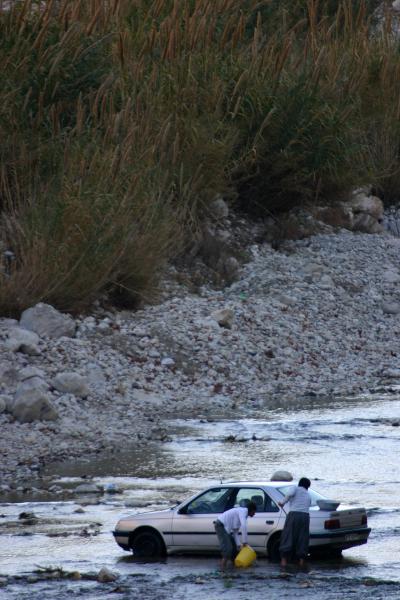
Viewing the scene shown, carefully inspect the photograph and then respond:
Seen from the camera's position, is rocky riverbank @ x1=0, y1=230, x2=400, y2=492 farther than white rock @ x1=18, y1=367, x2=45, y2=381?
No

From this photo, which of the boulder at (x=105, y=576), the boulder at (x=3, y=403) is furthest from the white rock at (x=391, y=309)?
the boulder at (x=105, y=576)

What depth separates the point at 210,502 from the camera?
12047 mm

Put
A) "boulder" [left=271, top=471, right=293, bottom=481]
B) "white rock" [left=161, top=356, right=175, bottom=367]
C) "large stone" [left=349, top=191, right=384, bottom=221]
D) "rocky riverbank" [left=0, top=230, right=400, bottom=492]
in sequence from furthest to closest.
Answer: "large stone" [left=349, top=191, right=384, bottom=221], "white rock" [left=161, top=356, right=175, bottom=367], "rocky riverbank" [left=0, top=230, right=400, bottom=492], "boulder" [left=271, top=471, right=293, bottom=481]

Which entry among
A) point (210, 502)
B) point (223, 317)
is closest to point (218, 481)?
point (210, 502)

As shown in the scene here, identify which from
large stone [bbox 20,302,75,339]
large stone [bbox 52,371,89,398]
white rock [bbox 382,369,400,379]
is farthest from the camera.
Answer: white rock [bbox 382,369,400,379]

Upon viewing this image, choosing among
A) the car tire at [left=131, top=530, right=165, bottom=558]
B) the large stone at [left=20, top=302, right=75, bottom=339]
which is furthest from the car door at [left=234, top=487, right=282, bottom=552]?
the large stone at [left=20, top=302, right=75, bottom=339]

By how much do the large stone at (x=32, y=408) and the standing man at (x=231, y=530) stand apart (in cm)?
536

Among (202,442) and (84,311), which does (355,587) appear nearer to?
(202,442)

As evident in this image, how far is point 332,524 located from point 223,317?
1031 centimetres

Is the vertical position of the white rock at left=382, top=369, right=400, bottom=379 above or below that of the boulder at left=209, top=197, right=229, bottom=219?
below

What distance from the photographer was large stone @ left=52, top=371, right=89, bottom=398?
A: 17.6 meters

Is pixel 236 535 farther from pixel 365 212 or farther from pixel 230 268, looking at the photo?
pixel 365 212

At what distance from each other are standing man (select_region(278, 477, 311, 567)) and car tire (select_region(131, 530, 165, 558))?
1.29 m

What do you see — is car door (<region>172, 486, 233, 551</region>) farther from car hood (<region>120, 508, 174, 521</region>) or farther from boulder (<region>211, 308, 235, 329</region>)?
boulder (<region>211, 308, 235, 329</region>)
